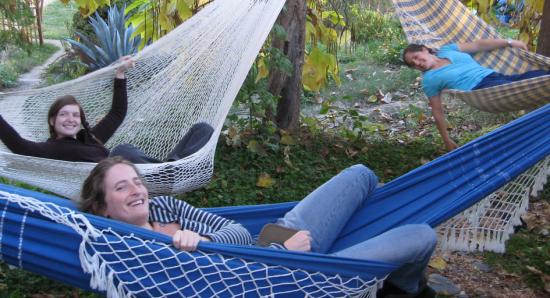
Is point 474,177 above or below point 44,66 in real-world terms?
above

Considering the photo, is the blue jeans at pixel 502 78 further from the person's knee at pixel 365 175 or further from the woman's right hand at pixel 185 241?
the woman's right hand at pixel 185 241

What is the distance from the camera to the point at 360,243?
5.25 feet

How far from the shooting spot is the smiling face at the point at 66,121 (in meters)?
2.20

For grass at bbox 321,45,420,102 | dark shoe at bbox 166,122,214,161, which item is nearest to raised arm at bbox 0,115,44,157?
dark shoe at bbox 166,122,214,161

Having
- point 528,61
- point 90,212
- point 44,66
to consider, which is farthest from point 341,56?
point 90,212

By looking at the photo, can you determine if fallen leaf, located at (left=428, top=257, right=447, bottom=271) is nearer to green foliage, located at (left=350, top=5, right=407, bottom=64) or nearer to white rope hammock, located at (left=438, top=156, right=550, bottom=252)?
white rope hammock, located at (left=438, top=156, right=550, bottom=252)

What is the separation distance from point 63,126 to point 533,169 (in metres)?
1.49

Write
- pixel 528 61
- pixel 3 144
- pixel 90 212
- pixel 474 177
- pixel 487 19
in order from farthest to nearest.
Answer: pixel 487 19
pixel 528 61
pixel 3 144
pixel 474 177
pixel 90 212

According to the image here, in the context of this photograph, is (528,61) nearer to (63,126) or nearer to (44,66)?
(63,126)

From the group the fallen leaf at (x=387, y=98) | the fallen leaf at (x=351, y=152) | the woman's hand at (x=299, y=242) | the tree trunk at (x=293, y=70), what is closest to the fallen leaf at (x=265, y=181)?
the tree trunk at (x=293, y=70)

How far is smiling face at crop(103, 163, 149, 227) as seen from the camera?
4.94ft

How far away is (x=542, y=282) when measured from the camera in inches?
86.4

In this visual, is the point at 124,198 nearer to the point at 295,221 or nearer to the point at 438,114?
the point at 295,221

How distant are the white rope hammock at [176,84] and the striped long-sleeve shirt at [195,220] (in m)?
0.67
